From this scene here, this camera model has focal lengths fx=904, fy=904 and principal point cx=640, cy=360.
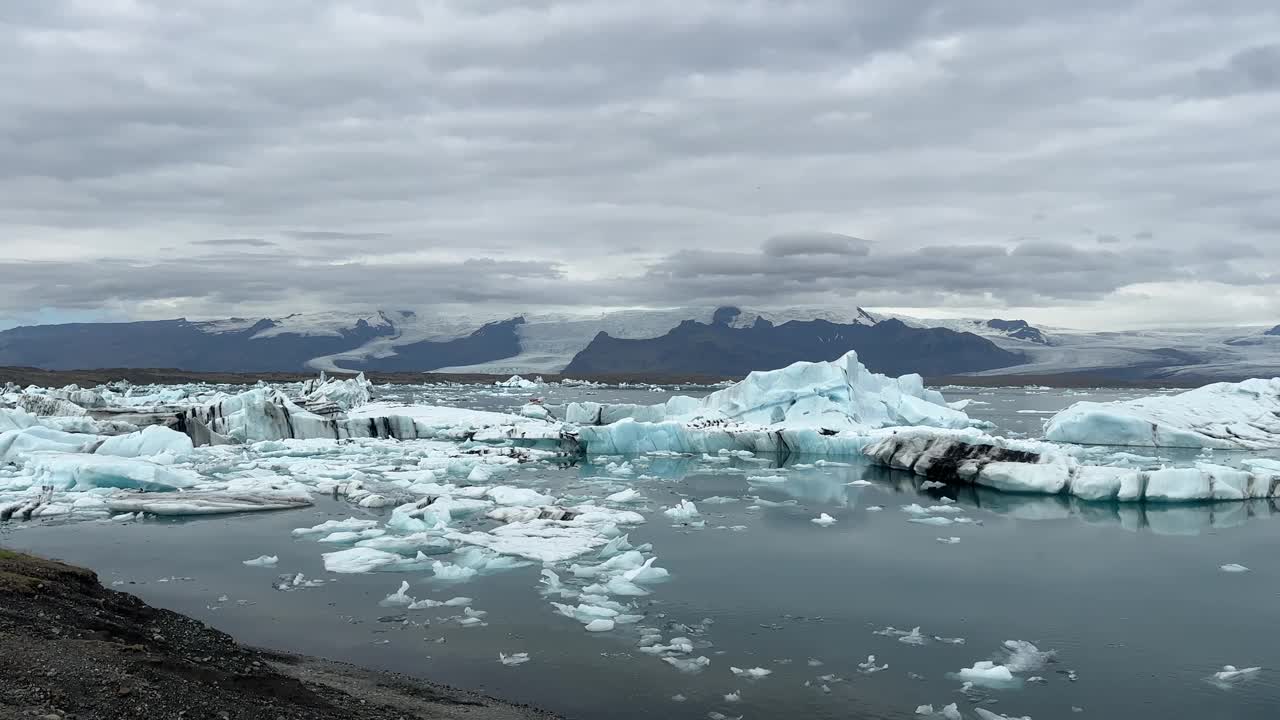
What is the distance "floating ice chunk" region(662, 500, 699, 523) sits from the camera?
1748 centimetres

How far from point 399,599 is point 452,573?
1.20 m

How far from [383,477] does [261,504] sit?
428 centimetres

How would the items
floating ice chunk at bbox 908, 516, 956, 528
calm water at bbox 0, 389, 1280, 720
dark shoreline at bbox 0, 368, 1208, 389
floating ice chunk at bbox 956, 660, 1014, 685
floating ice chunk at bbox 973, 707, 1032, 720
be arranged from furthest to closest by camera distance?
dark shoreline at bbox 0, 368, 1208, 389
floating ice chunk at bbox 908, 516, 956, 528
floating ice chunk at bbox 956, 660, 1014, 685
calm water at bbox 0, 389, 1280, 720
floating ice chunk at bbox 973, 707, 1032, 720

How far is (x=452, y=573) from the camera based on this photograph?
12469 millimetres

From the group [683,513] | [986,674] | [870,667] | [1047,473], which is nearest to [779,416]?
[1047,473]

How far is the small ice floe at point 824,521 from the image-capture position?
57.3 ft

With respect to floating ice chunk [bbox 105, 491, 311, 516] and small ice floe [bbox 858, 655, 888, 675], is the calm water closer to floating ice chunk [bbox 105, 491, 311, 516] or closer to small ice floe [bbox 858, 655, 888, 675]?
small ice floe [bbox 858, 655, 888, 675]

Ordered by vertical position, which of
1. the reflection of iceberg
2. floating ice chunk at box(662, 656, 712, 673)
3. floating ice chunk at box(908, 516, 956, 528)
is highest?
floating ice chunk at box(662, 656, 712, 673)

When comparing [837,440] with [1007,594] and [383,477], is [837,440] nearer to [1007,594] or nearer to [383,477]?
[383,477]

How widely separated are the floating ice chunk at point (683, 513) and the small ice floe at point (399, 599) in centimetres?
684

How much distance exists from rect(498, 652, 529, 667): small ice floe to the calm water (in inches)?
3.3

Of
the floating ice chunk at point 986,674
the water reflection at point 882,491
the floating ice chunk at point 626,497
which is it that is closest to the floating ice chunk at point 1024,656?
the floating ice chunk at point 986,674

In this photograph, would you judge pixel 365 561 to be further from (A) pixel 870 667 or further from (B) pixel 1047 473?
(B) pixel 1047 473

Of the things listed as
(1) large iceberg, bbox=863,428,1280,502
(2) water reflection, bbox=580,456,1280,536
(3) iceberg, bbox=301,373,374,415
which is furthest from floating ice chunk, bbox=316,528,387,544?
(3) iceberg, bbox=301,373,374,415
